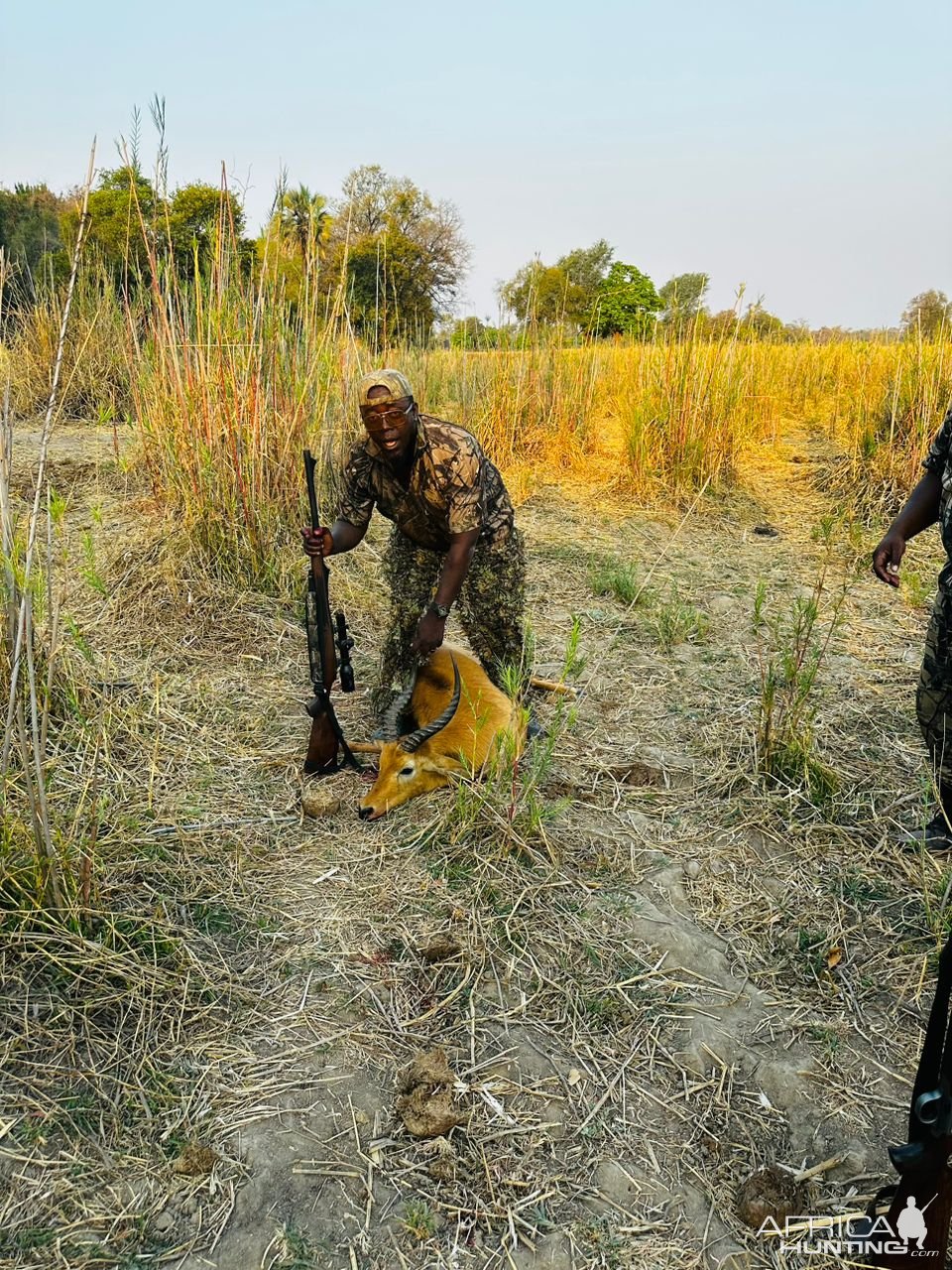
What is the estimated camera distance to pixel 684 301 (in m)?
6.85

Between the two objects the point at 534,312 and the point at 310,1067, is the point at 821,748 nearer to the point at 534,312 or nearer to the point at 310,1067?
the point at 310,1067

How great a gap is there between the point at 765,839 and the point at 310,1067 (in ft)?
5.35

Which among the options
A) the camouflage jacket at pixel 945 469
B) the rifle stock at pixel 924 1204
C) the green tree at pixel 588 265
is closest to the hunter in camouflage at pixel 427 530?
the camouflage jacket at pixel 945 469

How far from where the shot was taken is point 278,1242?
1450mm

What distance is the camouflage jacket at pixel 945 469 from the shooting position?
7.63ft

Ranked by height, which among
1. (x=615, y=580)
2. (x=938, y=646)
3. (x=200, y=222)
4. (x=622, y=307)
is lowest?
(x=615, y=580)

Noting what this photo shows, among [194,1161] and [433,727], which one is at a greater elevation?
[433,727]

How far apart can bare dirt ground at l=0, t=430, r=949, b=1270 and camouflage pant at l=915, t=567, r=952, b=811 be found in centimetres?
34

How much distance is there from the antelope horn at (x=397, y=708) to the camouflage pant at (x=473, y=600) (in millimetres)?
133

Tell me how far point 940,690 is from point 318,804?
2.02m

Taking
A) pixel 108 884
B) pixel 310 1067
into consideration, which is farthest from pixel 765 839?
pixel 108 884

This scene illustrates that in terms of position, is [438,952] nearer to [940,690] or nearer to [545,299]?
[940,690]

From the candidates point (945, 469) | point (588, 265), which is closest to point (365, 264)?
point (588, 265)

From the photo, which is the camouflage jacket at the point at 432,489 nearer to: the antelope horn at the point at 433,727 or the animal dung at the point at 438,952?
the antelope horn at the point at 433,727
